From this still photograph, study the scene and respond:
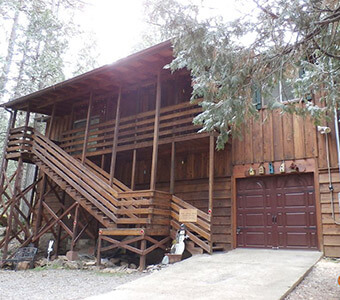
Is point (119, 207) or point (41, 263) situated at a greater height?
point (119, 207)

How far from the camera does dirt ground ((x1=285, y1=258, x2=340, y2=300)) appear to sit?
4820 mm

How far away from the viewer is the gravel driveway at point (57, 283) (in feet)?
21.1

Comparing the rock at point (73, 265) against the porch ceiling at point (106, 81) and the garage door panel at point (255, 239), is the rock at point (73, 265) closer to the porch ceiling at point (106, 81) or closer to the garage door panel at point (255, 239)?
the garage door panel at point (255, 239)

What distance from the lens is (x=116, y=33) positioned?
2539 cm

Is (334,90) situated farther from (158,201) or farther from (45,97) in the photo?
(45,97)

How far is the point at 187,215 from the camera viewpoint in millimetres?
8898

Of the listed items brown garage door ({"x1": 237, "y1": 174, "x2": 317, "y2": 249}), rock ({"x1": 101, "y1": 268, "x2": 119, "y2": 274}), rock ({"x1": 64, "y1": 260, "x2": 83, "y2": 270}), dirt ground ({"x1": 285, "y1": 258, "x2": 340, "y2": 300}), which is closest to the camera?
dirt ground ({"x1": 285, "y1": 258, "x2": 340, "y2": 300})

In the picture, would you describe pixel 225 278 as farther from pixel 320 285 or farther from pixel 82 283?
pixel 82 283

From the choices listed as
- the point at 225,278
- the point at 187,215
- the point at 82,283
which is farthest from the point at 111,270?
the point at 225,278

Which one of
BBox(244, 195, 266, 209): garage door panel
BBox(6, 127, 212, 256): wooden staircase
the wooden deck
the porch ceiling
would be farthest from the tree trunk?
BBox(244, 195, 266, 209): garage door panel

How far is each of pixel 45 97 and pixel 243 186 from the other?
8.61 m

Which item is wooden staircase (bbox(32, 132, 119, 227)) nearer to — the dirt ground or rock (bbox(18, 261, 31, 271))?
rock (bbox(18, 261, 31, 271))

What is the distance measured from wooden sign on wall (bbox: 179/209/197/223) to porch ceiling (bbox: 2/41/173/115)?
4477 millimetres

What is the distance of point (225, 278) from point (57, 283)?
4025 mm
